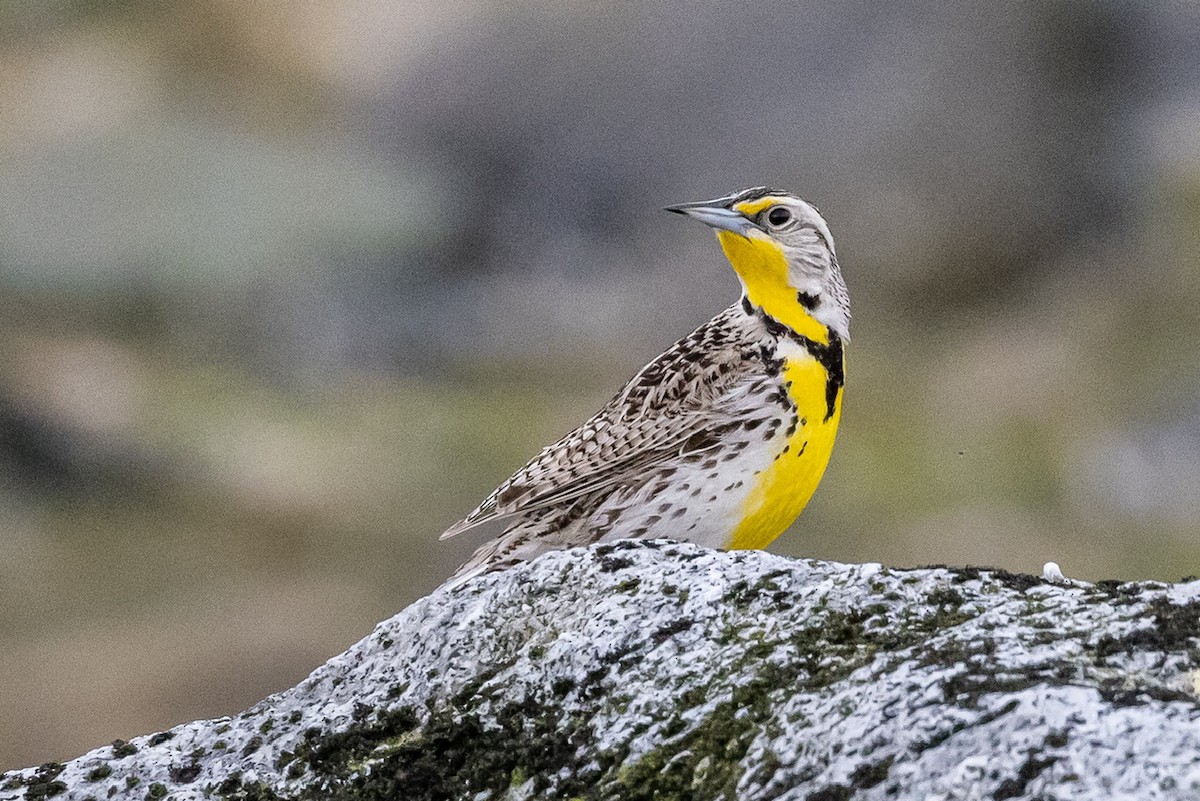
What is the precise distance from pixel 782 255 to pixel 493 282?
7.98 meters

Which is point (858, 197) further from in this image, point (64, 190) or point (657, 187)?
point (64, 190)

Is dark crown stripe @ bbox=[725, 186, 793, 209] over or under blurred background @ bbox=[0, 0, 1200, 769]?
under

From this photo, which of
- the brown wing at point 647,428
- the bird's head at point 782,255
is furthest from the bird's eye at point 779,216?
the brown wing at point 647,428

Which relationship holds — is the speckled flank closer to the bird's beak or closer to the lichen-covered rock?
the bird's beak

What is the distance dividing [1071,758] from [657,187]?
10.5 metres

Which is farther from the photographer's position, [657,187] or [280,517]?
[657,187]

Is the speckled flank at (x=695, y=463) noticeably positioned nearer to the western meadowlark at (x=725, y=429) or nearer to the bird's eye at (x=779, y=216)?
the western meadowlark at (x=725, y=429)

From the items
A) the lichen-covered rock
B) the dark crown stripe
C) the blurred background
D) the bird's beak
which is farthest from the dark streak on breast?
the blurred background

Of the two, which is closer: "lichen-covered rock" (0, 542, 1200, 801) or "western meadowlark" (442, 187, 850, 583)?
"lichen-covered rock" (0, 542, 1200, 801)

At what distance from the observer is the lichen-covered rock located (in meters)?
2.07

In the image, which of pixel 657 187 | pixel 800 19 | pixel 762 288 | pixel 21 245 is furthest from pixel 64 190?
pixel 762 288

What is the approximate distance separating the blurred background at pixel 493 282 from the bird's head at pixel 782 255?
489cm

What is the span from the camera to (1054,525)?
368 inches

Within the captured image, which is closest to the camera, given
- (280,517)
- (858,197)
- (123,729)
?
(123,729)
